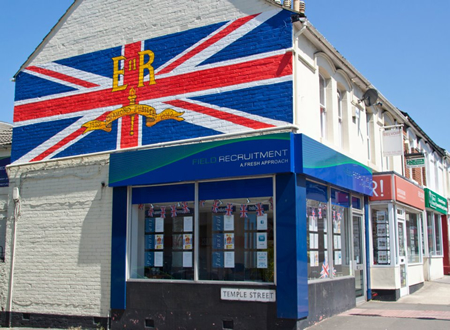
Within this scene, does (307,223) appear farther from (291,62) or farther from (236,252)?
(291,62)

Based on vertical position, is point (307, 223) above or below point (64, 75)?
below

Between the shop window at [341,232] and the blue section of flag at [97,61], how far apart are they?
623 centimetres

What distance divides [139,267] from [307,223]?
3889 millimetres

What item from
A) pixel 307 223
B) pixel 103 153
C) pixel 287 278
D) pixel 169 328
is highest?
pixel 103 153

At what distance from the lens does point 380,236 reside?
15.2 m

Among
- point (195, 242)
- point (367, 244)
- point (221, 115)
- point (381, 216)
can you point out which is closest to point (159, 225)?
point (195, 242)

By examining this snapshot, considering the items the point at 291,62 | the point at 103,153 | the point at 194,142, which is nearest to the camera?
the point at 291,62

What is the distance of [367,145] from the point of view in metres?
16.2

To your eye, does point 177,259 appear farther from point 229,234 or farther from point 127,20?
point 127,20

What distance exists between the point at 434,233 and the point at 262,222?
48.5 feet

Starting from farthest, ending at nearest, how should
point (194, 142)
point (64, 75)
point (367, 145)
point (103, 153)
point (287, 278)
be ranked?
point (367, 145) → point (64, 75) → point (103, 153) → point (194, 142) → point (287, 278)

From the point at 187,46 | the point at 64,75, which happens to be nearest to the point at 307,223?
the point at 187,46

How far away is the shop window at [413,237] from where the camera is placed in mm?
17375

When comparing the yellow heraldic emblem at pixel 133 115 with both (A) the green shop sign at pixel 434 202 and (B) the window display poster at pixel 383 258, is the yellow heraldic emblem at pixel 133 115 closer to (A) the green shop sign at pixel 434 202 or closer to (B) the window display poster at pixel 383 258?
(B) the window display poster at pixel 383 258
